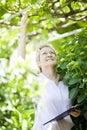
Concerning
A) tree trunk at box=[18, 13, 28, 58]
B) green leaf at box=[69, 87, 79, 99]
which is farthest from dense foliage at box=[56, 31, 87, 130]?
tree trunk at box=[18, 13, 28, 58]

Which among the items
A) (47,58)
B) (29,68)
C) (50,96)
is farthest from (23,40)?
(29,68)

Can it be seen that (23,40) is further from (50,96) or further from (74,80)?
(74,80)

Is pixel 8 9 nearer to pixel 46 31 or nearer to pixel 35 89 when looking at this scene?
pixel 46 31

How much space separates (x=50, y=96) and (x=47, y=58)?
0.86 ft

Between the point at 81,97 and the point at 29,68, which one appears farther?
the point at 81,97

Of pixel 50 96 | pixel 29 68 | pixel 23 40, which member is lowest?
pixel 50 96

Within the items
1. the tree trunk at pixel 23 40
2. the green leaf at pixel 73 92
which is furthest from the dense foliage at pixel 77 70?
the tree trunk at pixel 23 40

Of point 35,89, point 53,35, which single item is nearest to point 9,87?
point 35,89

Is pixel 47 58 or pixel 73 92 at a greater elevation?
pixel 47 58

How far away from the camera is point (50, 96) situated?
→ 260cm

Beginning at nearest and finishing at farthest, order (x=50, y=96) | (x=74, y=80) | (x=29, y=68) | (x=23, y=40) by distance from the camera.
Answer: (x=29, y=68) → (x=74, y=80) → (x=50, y=96) → (x=23, y=40)

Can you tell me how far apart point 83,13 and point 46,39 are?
962 millimetres

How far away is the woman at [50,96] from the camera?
2578 millimetres

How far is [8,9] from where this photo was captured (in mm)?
3051
